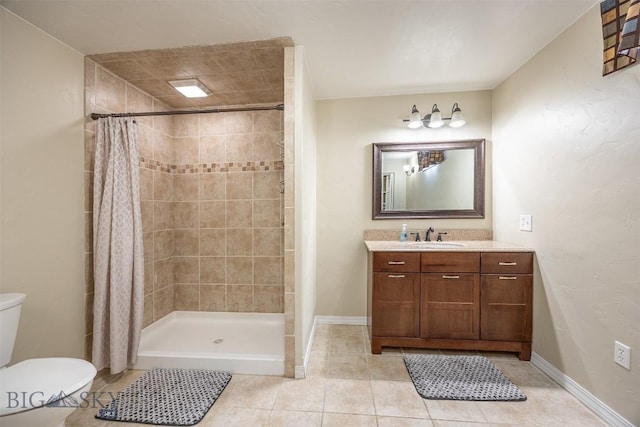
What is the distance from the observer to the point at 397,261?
2.18 meters

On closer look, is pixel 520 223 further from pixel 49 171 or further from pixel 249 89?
pixel 49 171

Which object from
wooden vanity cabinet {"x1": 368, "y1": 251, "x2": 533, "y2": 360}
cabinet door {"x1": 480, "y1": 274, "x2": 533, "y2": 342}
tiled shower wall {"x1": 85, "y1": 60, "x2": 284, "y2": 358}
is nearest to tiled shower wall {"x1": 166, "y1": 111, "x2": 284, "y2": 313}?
tiled shower wall {"x1": 85, "y1": 60, "x2": 284, "y2": 358}

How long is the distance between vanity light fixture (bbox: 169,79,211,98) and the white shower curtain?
60 cm

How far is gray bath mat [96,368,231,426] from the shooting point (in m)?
1.52

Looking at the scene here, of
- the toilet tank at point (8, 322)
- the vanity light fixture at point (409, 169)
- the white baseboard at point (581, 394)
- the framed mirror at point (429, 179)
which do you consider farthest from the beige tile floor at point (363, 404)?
the vanity light fixture at point (409, 169)

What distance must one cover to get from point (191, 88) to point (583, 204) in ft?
9.96

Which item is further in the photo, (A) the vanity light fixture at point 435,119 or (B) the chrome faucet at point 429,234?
(B) the chrome faucet at point 429,234

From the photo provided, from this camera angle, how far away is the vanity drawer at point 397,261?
217cm

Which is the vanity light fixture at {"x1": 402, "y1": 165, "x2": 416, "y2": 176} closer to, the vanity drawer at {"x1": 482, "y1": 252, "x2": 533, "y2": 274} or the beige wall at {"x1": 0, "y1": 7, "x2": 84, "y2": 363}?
the vanity drawer at {"x1": 482, "y1": 252, "x2": 533, "y2": 274}

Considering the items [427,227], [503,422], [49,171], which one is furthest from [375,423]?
[49,171]

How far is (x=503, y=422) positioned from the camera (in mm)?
1489

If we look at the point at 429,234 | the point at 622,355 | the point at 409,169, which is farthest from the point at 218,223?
the point at 622,355

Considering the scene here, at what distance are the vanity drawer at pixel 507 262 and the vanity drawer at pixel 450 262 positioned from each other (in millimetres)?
69

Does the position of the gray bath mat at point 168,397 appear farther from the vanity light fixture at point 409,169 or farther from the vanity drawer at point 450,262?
the vanity light fixture at point 409,169
